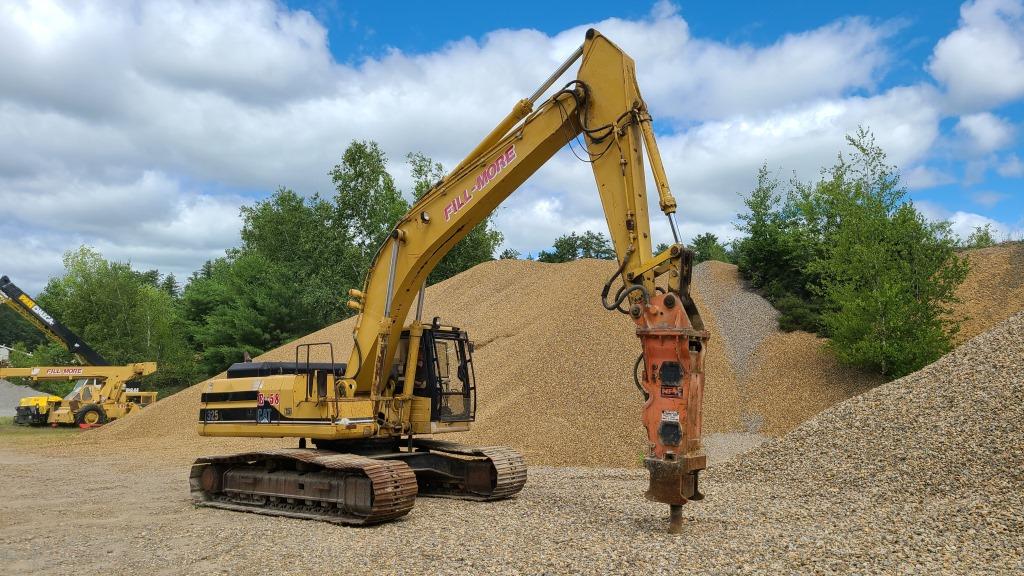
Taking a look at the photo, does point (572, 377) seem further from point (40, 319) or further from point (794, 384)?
point (40, 319)

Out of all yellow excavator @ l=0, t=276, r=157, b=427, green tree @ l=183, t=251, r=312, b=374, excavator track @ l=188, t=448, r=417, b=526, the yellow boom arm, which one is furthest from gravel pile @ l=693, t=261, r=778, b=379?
yellow excavator @ l=0, t=276, r=157, b=427

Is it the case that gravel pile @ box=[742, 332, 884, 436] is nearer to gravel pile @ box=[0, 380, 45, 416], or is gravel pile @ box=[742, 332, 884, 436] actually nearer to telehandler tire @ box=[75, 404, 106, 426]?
telehandler tire @ box=[75, 404, 106, 426]

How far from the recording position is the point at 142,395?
30.3m

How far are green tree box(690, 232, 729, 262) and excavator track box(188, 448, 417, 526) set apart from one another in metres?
45.0

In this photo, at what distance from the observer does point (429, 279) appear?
45.4 metres

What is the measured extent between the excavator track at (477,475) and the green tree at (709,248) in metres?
43.5

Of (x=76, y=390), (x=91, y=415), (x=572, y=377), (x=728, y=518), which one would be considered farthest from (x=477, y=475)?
(x=76, y=390)

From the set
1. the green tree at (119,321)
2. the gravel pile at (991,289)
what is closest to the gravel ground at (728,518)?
the gravel pile at (991,289)

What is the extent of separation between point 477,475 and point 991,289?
21560mm

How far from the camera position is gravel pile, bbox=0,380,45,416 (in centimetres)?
5056

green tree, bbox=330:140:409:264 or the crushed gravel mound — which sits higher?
green tree, bbox=330:140:409:264

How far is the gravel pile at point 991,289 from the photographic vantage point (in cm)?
2273

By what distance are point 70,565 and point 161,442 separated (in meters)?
16.2

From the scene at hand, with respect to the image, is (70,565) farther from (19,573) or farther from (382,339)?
(382,339)
